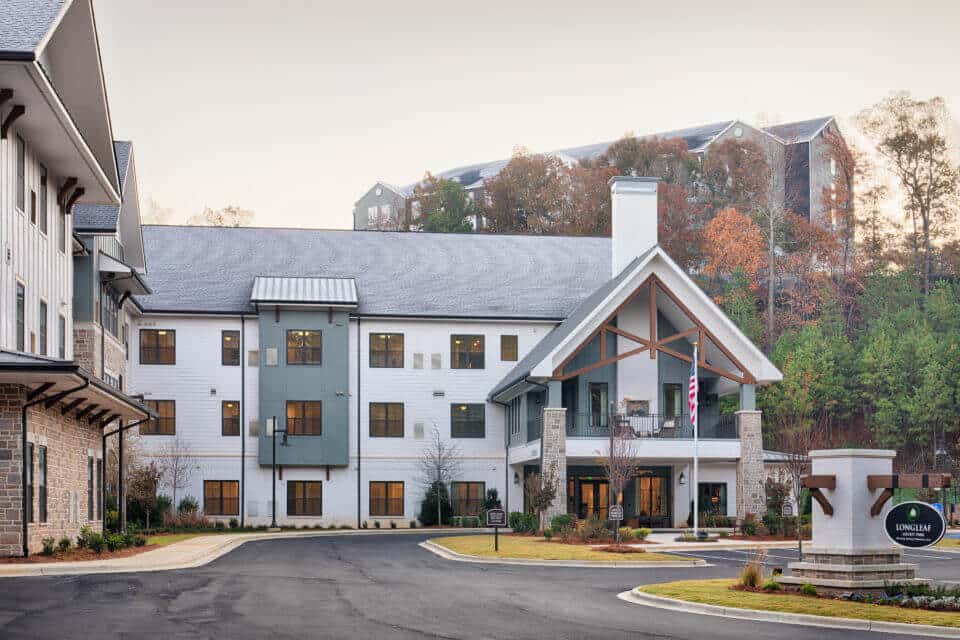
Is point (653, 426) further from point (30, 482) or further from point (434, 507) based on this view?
point (30, 482)

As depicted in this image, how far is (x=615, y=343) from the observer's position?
49.1 metres

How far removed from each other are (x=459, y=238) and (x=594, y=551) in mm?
30378

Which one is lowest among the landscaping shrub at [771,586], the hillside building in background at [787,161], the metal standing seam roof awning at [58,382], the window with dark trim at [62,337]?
the landscaping shrub at [771,586]

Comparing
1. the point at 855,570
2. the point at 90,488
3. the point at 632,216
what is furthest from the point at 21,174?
the point at 632,216

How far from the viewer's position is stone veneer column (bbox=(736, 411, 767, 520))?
151ft

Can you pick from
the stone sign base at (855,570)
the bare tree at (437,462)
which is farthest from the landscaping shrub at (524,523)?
the stone sign base at (855,570)

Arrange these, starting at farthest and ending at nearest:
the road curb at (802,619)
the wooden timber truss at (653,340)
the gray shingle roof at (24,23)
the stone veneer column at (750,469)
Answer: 1. the wooden timber truss at (653,340)
2. the stone veneer column at (750,469)
3. the gray shingle roof at (24,23)
4. the road curb at (802,619)

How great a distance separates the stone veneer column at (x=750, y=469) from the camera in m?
46.1

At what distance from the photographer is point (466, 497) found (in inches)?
2169

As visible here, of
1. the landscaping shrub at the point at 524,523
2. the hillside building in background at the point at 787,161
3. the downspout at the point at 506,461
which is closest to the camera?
the landscaping shrub at the point at 524,523

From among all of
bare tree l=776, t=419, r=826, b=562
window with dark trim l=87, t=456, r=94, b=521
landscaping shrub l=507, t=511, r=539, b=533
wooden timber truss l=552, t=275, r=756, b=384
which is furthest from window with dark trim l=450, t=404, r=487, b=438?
window with dark trim l=87, t=456, r=94, b=521

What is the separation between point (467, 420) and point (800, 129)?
152ft

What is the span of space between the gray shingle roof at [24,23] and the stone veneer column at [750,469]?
29.0 m

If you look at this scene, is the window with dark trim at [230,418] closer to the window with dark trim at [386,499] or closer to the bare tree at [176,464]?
the bare tree at [176,464]
